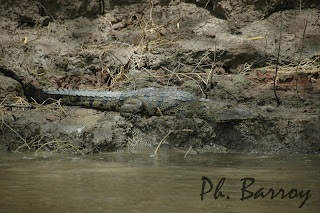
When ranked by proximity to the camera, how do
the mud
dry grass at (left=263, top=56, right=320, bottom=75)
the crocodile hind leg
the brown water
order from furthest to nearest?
dry grass at (left=263, top=56, right=320, bottom=75), the crocodile hind leg, the mud, the brown water

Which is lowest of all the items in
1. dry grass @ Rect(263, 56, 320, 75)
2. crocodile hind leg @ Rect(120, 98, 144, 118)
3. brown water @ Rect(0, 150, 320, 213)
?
brown water @ Rect(0, 150, 320, 213)

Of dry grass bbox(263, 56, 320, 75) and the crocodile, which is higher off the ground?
dry grass bbox(263, 56, 320, 75)

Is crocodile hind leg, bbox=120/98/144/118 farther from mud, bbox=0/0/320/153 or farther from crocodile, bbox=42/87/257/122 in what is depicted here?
mud, bbox=0/0/320/153

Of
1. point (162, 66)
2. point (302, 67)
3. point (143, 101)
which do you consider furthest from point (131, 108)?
point (302, 67)

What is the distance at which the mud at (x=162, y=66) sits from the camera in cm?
530

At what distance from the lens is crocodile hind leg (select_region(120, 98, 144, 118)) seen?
588cm

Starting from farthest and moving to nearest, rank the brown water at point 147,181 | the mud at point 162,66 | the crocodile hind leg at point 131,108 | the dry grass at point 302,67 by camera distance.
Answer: the dry grass at point 302,67, the crocodile hind leg at point 131,108, the mud at point 162,66, the brown water at point 147,181

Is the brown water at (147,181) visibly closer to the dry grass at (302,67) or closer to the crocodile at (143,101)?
the crocodile at (143,101)

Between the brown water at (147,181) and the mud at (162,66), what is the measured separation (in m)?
0.54

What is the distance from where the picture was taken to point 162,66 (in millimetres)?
7094

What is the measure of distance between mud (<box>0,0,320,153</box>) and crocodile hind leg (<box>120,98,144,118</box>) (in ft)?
0.61

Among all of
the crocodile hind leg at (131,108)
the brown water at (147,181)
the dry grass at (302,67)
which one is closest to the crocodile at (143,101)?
the crocodile hind leg at (131,108)

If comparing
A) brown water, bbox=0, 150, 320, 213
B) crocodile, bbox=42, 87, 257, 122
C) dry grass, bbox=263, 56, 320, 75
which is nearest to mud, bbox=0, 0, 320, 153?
dry grass, bbox=263, 56, 320, 75

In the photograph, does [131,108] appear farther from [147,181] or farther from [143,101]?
[147,181]
